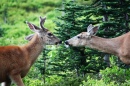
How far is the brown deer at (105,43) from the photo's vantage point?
1247 cm

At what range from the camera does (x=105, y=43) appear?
1293 centimetres

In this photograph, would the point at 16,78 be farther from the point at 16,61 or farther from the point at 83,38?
the point at 83,38

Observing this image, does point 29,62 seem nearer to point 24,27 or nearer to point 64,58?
point 64,58

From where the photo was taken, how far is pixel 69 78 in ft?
46.0

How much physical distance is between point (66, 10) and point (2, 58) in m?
4.53

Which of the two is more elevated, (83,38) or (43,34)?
(43,34)

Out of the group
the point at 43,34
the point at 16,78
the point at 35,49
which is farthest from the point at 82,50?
the point at 16,78

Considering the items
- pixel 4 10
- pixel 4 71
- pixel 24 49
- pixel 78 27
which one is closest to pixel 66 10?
pixel 78 27

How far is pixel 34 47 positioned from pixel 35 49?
0.21 ft

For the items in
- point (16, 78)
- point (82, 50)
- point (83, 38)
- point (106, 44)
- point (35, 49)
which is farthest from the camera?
point (82, 50)

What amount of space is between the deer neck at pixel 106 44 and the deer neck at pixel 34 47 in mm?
1893

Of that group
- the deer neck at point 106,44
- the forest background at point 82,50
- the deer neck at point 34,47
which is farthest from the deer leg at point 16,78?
the deer neck at point 106,44

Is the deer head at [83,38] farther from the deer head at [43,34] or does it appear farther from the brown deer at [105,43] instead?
the deer head at [43,34]

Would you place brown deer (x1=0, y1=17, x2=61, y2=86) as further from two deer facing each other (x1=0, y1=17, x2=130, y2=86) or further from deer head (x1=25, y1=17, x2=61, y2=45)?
deer head (x1=25, y1=17, x2=61, y2=45)
